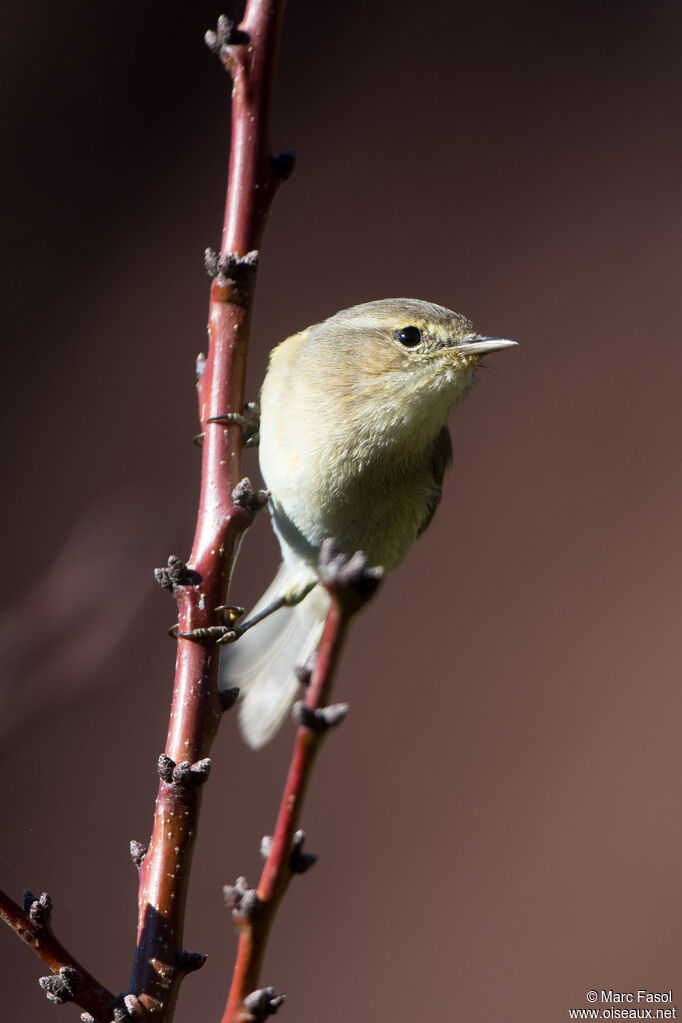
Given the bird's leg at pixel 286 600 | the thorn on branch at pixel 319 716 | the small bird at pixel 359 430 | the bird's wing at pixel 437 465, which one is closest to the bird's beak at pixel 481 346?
the small bird at pixel 359 430

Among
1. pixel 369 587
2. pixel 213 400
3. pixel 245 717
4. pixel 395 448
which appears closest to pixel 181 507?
pixel 245 717

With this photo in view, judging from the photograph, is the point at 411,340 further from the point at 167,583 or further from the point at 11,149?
the point at 11,149

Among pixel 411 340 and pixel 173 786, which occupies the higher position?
pixel 411 340

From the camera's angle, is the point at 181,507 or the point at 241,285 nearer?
the point at 241,285

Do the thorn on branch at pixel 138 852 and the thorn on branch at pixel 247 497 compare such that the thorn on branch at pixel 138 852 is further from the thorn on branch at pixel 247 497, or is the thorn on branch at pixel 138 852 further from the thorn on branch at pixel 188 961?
the thorn on branch at pixel 247 497

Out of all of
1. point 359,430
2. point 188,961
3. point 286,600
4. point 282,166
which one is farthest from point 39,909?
point 286,600

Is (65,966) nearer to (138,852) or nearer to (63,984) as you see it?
(63,984)
